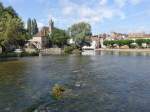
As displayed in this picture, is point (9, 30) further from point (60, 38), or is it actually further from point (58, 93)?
point (60, 38)

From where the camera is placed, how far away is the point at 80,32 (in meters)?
165

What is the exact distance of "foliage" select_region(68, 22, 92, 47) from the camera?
162m

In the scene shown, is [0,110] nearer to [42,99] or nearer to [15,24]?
[42,99]

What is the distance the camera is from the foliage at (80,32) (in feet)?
533

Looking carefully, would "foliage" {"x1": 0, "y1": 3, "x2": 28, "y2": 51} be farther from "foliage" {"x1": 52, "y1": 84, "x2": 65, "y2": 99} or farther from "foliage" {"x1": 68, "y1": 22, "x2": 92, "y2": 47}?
"foliage" {"x1": 68, "y1": 22, "x2": 92, "y2": 47}

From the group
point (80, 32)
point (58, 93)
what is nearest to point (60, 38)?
point (80, 32)

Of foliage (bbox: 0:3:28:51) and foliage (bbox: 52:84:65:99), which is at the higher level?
foliage (bbox: 0:3:28:51)

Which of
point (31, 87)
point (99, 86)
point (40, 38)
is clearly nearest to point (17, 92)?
point (31, 87)

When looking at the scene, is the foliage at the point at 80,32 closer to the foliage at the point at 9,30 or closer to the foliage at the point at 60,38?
the foliage at the point at 60,38

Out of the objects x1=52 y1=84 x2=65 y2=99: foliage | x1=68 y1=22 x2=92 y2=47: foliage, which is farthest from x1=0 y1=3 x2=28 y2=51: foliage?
x1=68 y1=22 x2=92 y2=47: foliage

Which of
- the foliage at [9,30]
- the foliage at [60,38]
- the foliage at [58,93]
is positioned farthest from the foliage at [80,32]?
the foliage at [58,93]

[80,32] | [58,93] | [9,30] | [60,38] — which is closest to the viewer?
[58,93]

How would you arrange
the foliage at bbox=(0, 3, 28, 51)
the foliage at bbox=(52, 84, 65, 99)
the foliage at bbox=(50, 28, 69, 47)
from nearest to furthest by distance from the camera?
the foliage at bbox=(52, 84, 65, 99)
the foliage at bbox=(0, 3, 28, 51)
the foliage at bbox=(50, 28, 69, 47)

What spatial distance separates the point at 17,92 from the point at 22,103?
4525 millimetres
